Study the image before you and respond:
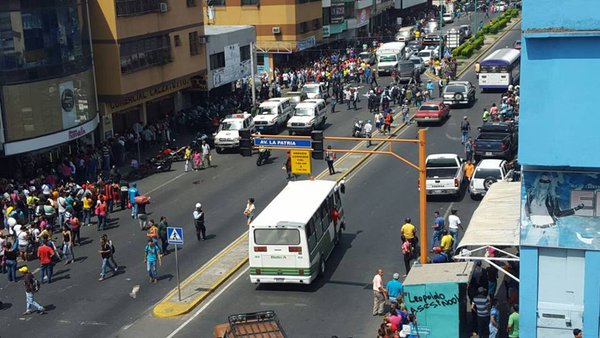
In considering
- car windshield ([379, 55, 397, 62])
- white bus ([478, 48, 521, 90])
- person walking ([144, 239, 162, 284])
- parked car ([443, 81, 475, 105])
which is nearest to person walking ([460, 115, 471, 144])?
parked car ([443, 81, 475, 105])

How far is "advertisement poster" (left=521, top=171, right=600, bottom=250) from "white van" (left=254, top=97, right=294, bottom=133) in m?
31.8

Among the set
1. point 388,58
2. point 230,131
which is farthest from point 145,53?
point 388,58

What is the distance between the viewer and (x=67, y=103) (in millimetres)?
44781

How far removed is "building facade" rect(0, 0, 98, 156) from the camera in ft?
134

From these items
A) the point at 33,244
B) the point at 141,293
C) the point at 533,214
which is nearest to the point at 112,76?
the point at 33,244

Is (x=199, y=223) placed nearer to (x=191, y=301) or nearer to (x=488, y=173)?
(x=191, y=301)

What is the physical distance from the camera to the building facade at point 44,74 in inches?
1610

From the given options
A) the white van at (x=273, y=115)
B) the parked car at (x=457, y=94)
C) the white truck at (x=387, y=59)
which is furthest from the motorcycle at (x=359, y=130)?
the white truck at (x=387, y=59)

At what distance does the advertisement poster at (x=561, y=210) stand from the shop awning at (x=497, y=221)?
1728 millimetres

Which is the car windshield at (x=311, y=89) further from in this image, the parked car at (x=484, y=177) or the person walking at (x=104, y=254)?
the person walking at (x=104, y=254)

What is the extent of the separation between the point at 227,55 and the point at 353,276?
36.3 meters

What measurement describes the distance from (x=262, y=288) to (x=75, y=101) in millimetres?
20758

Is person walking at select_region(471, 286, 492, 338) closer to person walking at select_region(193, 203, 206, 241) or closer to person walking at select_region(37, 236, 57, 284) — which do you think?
person walking at select_region(193, 203, 206, 241)

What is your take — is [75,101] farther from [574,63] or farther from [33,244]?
[574,63]
